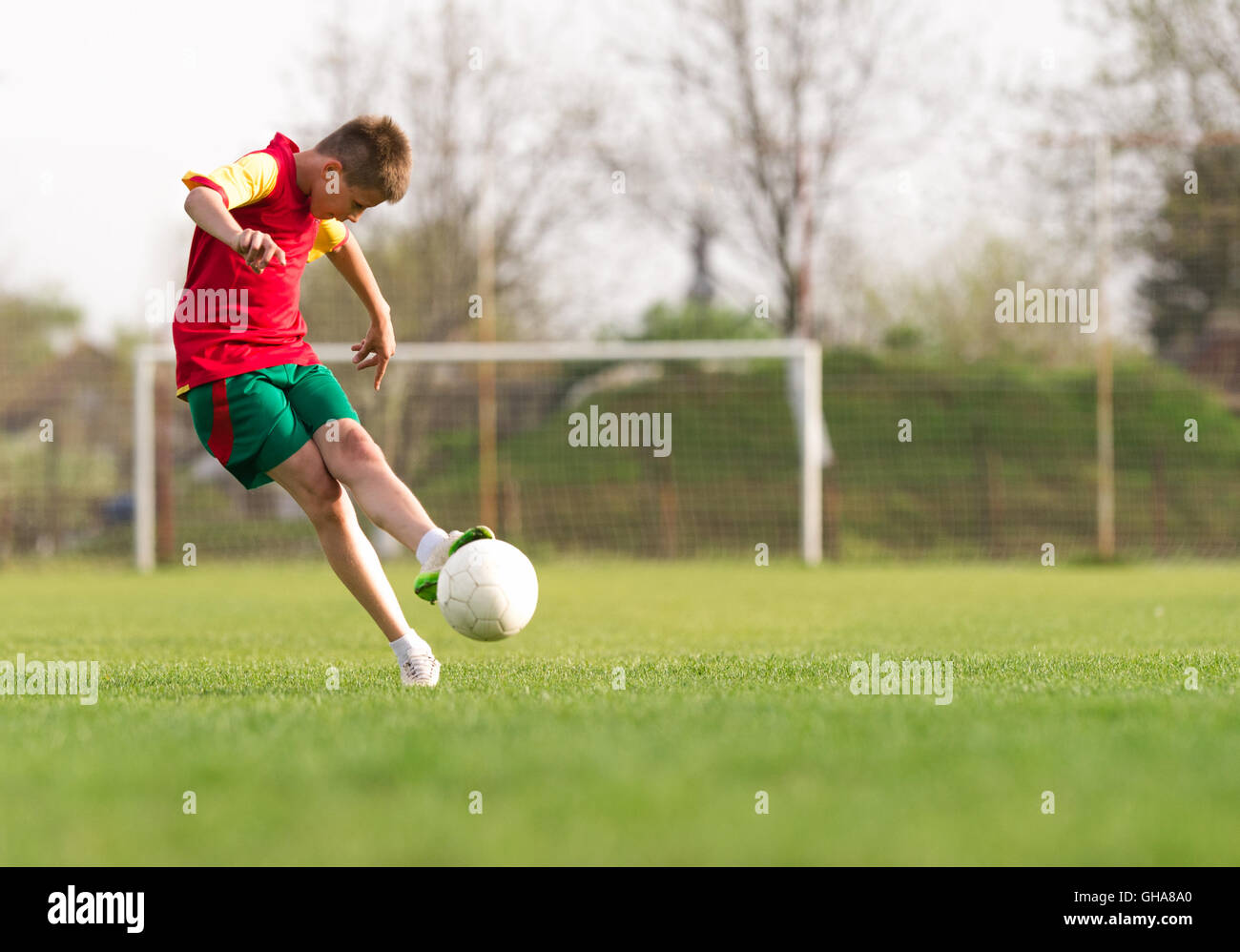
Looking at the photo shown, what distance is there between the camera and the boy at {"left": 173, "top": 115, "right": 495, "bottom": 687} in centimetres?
446

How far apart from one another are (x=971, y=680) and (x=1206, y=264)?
532 inches

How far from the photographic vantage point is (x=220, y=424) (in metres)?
4.54

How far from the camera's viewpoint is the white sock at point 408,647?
4.46m

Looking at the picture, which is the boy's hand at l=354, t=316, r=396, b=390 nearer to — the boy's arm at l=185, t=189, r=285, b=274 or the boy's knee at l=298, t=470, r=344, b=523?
the boy's knee at l=298, t=470, r=344, b=523

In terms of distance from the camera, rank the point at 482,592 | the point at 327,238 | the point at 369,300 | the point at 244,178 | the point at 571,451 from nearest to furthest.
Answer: the point at 482,592
the point at 244,178
the point at 327,238
the point at 369,300
the point at 571,451

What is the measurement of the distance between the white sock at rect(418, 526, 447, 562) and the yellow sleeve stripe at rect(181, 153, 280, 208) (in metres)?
1.18

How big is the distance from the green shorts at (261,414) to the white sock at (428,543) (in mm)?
503

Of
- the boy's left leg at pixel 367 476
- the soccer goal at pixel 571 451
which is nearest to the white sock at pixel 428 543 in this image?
the boy's left leg at pixel 367 476

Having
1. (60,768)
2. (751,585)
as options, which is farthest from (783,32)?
(60,768)

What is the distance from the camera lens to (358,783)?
2.70 metres

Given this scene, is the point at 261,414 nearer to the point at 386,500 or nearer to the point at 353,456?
the point at 353,456

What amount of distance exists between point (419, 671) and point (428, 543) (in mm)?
437

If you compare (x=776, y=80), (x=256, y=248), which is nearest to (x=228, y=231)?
(x=256, y=248)

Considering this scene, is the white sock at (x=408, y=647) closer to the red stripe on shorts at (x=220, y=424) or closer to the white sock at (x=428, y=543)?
the white sock at (x=428, y=543)
